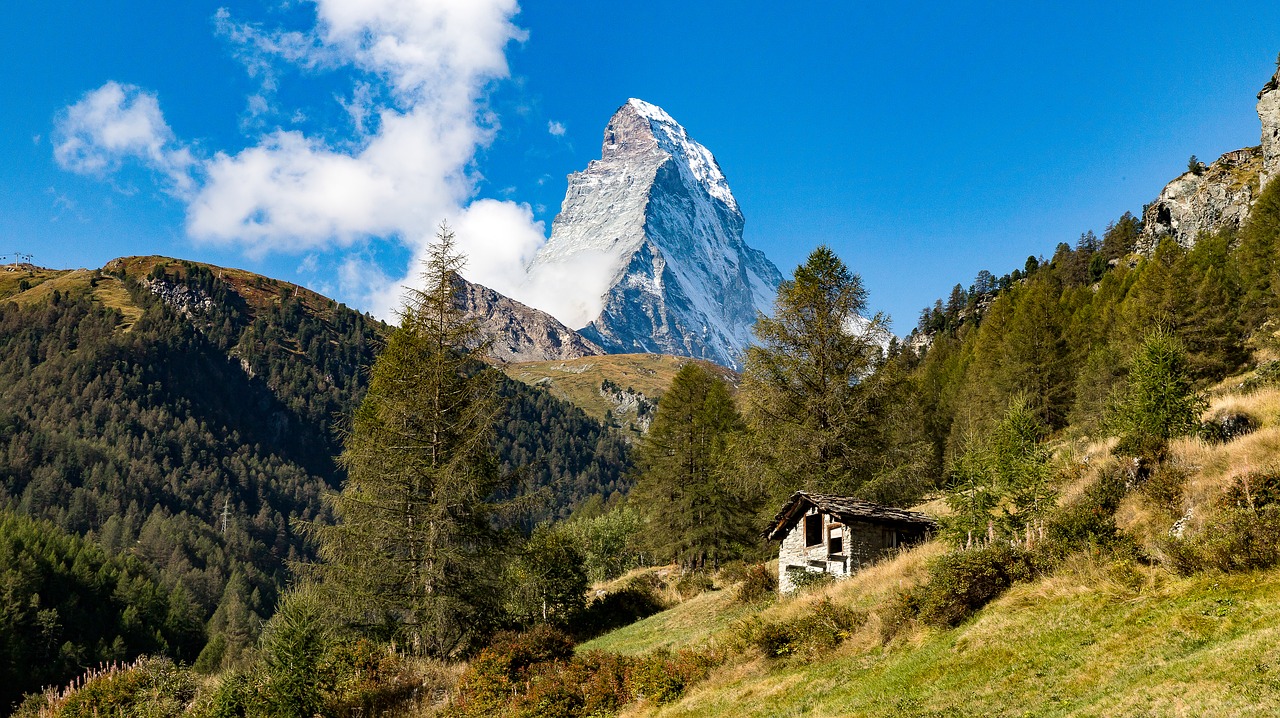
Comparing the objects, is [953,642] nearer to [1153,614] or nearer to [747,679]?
[1153,614]

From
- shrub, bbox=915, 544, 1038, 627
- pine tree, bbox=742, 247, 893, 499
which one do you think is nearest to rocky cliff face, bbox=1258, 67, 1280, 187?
pine tree, bbox=742, 247, 893, 499

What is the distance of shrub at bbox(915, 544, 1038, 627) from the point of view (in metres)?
14.5

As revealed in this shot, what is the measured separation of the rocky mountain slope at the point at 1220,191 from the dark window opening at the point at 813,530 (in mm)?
74652

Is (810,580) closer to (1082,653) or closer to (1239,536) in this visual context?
(1082,653)

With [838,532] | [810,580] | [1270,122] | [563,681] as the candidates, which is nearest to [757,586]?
[810,580]

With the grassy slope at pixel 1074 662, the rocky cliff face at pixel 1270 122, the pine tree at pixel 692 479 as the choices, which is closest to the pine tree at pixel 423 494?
the grassy slope at pixel 1074 662

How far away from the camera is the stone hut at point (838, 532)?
2280cm

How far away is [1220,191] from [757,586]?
94.1 meters

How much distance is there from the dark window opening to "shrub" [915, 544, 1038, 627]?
9620 millimetres

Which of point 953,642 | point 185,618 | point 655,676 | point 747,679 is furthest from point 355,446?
point 185,618

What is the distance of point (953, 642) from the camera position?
13141 mm

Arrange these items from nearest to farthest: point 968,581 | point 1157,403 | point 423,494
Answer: point 968,581 < point 1157,403 < point 423,494

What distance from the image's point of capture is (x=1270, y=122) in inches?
3076

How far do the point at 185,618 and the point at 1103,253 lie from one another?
141944 mm
